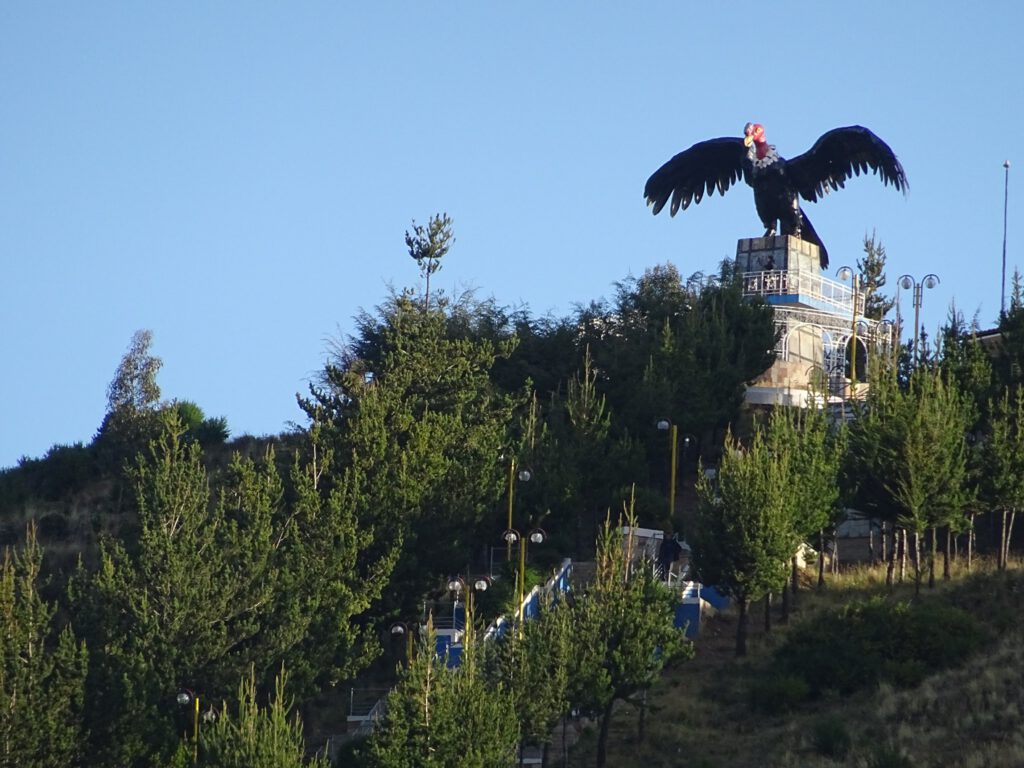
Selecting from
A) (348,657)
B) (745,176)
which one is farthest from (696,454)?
(348,657)

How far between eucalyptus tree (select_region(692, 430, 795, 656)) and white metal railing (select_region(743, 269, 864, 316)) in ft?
61.9

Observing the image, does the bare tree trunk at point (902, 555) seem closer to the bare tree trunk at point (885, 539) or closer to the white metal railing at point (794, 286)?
the bare tree trunk at point (885, 539)

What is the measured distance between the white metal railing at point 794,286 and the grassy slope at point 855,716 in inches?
788

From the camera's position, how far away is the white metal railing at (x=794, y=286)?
6506cm

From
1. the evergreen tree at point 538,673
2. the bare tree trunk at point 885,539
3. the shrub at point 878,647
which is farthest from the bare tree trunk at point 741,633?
the bare tree trunk at point 885,539

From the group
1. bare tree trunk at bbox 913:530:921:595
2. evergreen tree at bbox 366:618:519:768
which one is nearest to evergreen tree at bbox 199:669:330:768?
evergreen tree at bbox 366:618:519:768

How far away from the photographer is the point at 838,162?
6366cm

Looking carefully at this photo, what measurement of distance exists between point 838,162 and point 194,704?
30.7 m

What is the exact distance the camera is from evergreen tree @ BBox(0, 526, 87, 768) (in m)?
39.5

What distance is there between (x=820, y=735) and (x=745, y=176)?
29588 millimetres

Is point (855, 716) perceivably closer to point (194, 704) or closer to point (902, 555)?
point (902, 555)

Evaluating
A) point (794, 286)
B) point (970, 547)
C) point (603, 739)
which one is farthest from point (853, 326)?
point (603, 739)

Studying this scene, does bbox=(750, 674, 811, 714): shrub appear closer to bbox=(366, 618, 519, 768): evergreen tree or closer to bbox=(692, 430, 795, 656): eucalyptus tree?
bbox=(692, 430, 795, 656): eucalyptus tree

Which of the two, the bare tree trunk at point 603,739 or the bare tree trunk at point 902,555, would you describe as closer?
the bare tree trunk at point 603,739
